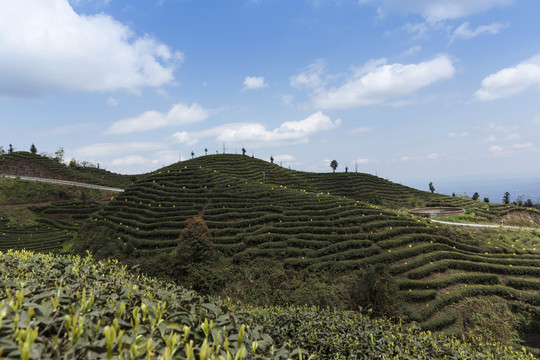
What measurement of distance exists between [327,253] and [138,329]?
21.2 meters

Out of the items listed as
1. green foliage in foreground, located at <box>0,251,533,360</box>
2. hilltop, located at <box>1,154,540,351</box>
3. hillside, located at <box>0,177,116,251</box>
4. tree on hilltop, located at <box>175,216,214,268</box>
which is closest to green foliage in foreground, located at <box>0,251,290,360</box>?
green foliage in foreground, located at <box>0,251,533,360</box>

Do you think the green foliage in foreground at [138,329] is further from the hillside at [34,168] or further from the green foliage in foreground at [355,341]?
the hillside at [34,168]

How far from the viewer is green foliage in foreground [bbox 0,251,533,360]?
2.47 metres

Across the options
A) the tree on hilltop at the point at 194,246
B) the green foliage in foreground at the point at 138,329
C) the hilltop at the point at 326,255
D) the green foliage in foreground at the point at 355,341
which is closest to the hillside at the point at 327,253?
the hilltop at the point at 326,255

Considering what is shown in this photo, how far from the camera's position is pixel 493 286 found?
18.7m

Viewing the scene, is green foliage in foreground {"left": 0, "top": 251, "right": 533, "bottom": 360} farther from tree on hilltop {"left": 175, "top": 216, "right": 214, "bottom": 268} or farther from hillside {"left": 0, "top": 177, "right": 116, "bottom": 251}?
hillside {"left": 0, "top": 177, "right": 116, "bottom": 251}

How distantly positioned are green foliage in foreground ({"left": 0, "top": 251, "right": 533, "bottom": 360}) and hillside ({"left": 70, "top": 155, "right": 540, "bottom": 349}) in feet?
29.3

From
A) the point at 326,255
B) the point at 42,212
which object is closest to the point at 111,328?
the point at 326,255

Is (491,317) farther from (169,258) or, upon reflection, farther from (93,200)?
(93,200)

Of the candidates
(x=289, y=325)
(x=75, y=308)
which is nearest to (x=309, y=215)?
(x=289, y=325)

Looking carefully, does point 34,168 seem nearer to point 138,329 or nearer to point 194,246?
point 194,246

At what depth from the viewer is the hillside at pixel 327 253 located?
1717 cm

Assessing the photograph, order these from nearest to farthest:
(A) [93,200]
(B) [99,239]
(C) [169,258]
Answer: (C) [169,258], (B) [99,239], (A) [93,200]

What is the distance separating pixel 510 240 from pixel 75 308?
39.0 metres
